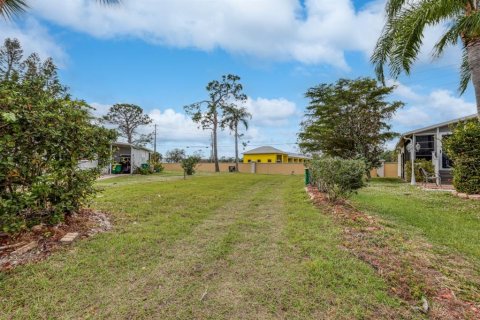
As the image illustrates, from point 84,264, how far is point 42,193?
1245 mm

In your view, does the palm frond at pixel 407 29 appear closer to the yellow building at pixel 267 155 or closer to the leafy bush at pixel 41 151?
the leafy bush at pixel 41 151

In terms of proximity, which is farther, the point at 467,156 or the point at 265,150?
the point at 265,150

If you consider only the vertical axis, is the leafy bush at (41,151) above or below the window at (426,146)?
below

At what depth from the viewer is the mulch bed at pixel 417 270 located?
8.13 ft

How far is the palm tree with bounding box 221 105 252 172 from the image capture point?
32.2 metres

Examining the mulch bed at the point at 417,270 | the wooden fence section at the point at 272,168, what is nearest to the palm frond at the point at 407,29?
the mulch bed at the point at 417,270

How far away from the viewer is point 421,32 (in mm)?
6766

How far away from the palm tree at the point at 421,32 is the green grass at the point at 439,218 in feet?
8.35

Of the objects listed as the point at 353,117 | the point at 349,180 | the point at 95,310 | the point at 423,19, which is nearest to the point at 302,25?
the point at 423,19

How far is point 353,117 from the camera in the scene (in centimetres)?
1695

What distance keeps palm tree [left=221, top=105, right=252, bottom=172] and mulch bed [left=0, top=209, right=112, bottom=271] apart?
2800cm

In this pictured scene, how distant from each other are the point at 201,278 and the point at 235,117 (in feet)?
98.3

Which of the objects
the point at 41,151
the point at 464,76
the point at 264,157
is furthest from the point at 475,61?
the point at 264,157

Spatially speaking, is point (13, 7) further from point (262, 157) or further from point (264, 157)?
point (262, 157)
